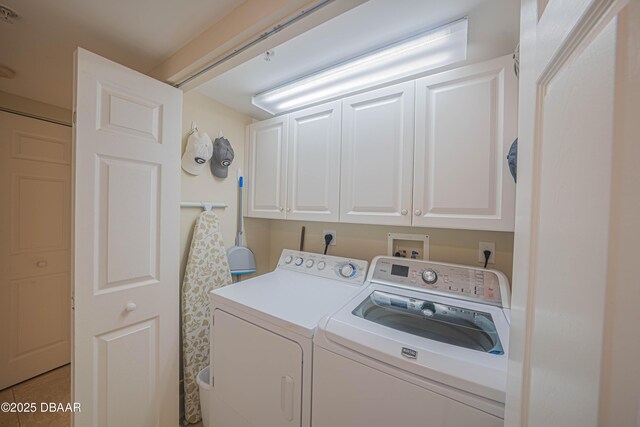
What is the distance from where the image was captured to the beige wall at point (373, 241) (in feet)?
4.55

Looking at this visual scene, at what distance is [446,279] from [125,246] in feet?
5.81

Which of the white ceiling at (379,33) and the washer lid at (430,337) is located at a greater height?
the white ceiling at (379,33)

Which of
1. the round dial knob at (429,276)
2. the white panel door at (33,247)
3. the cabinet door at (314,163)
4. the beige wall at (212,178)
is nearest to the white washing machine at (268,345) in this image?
the round dial knob at (429,276)

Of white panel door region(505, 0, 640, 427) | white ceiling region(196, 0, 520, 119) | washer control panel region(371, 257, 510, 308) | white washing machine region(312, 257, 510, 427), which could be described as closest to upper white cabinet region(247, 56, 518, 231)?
white ceiling region(196, 0, 520, 119)

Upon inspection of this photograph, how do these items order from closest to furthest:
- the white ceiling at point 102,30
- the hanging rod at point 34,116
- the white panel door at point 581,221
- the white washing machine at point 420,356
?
1. the white panel door at point 581,221
2. the white washing machine at point 420,356
3. the white ceiling at point 102,30
4. the hanging rod at point 34,116

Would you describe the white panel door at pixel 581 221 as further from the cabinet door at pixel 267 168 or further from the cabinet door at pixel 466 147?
the cabinet door at pixel 267 168

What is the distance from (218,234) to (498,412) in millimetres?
1823

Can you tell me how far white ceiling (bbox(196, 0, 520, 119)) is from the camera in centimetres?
100

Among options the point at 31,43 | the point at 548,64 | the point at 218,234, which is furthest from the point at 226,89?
the point at 548,64

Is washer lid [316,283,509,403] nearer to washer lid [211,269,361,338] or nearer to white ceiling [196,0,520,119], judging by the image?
washer lid [211,269,361,338]

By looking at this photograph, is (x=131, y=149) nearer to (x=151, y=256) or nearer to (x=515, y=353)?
(x=151, y=256)

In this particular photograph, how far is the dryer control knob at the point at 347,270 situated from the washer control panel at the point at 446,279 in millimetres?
136

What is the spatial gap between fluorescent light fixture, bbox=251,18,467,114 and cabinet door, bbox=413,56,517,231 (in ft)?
0.43

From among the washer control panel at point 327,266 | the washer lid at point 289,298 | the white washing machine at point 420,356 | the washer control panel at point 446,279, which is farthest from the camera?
the washer control panel at point 327,266
